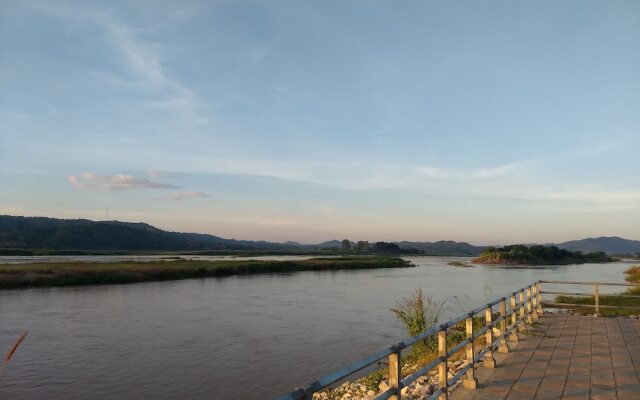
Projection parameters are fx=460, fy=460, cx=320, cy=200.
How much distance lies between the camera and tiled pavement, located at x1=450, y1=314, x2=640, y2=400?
25.3 ft

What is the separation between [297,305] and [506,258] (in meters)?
107

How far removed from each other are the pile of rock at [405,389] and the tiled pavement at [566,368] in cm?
145

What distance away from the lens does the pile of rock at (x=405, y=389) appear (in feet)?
33.6

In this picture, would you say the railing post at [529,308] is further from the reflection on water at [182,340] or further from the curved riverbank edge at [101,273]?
the curved riverbank edge at [101,273]

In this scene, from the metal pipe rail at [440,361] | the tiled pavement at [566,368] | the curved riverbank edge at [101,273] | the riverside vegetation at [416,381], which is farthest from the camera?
the curved riverbank edge at [101,273]

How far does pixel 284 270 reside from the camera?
7312 cm

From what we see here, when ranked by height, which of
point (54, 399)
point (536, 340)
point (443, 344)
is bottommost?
point (54, 399)

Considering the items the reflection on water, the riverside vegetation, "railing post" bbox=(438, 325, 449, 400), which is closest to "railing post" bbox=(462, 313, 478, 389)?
the riverside vegetation

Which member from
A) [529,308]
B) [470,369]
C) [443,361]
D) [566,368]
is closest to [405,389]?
[470,369]

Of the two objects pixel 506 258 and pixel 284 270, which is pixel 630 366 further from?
pixel 506 258

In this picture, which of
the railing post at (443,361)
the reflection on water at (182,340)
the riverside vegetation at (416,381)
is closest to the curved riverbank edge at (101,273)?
the reflection on water at (182,340)

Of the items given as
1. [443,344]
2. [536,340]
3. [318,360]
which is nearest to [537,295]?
[536,340]

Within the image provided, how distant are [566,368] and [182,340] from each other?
663 inches

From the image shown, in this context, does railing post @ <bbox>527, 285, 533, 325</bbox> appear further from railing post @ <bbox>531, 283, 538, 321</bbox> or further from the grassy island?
the grassy island
